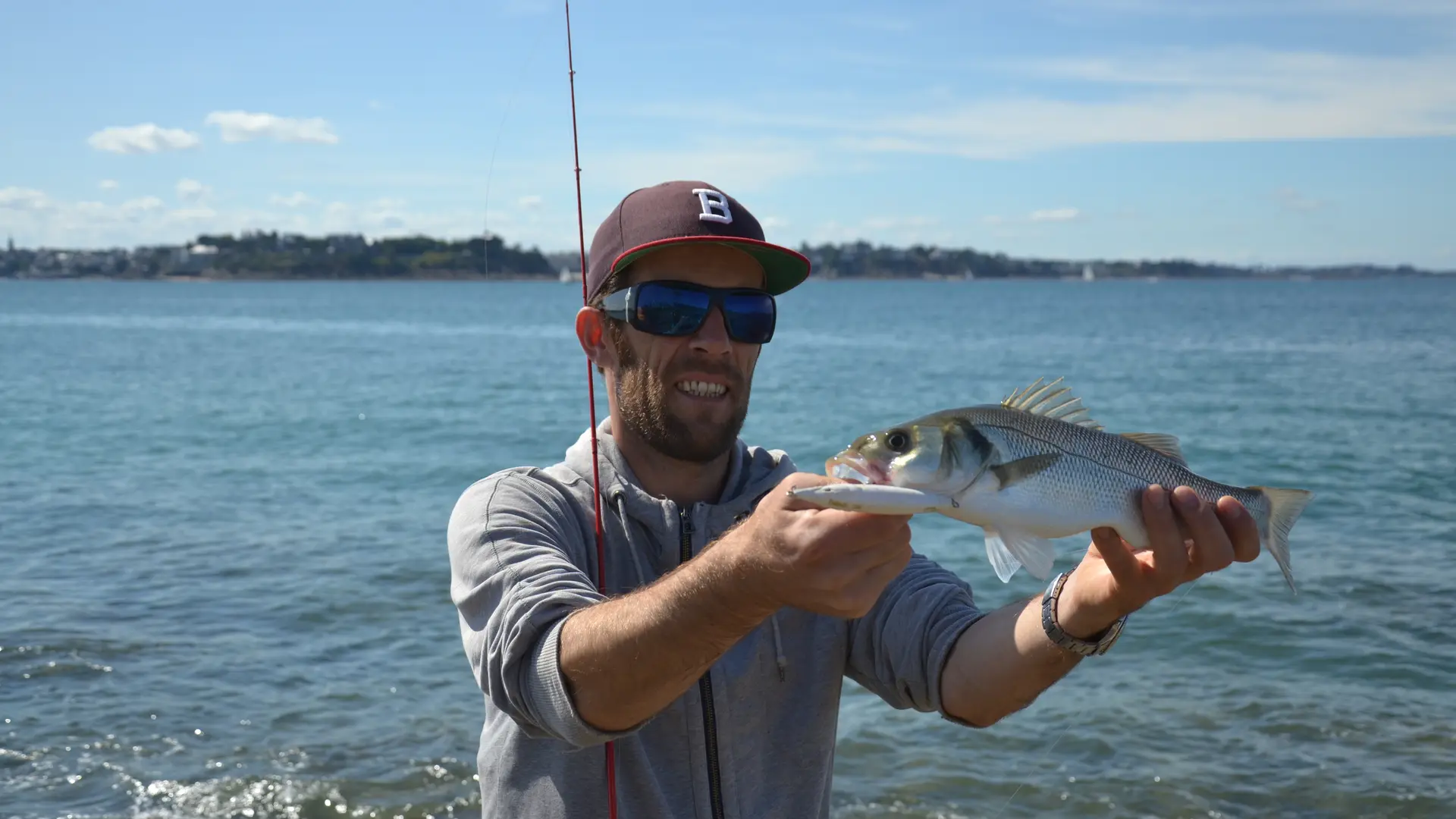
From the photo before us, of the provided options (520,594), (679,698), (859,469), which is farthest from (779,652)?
(859,469)

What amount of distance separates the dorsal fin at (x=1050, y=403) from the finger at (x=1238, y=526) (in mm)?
358

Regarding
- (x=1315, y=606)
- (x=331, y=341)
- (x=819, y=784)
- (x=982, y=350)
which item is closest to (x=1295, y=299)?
(x=982, y=350)

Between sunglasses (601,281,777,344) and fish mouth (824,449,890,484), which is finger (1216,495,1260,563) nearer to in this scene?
fish mouth (824,449,890,484)

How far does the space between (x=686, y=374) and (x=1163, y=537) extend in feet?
4.51

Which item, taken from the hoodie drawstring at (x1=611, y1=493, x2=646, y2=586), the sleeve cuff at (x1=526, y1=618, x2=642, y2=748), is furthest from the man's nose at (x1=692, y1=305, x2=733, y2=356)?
the sleeve cuff at (x1=526, y1=618, x2=642, y2=748)

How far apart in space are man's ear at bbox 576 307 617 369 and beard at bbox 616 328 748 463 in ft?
0.43

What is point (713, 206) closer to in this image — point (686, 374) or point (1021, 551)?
point (686, 374)

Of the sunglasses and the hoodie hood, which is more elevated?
the sunglasses

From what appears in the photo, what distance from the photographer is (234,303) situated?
12000 cm

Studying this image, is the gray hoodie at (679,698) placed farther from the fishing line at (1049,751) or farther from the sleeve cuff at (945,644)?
the fishing line at (1049,751)

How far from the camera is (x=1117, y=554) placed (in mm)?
2961

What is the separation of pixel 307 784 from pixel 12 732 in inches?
91.9

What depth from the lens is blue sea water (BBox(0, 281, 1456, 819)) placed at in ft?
25.6

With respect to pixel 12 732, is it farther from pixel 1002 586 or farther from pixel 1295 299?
pixel 1295 299
